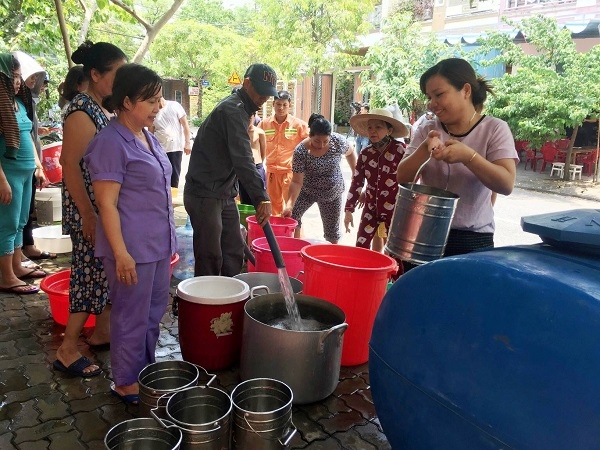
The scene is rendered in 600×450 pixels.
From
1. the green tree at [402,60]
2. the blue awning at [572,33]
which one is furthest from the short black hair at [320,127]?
the blue awning at [572,33]

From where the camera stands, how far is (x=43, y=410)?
2557mm

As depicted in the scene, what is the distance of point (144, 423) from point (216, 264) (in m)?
1.74

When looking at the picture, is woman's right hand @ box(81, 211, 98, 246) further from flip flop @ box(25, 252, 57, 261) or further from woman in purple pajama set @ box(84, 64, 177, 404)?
flip flop @ box(25, 252, 57, 261)

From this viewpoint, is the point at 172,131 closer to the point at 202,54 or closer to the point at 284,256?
the point at 284,256

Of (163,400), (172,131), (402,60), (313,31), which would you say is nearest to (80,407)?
(163,400)

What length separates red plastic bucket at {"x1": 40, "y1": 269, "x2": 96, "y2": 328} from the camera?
331cm

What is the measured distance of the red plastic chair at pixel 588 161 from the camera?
13624mm

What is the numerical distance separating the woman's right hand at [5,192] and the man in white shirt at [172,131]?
3.43 meters

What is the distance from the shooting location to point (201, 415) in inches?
88.3

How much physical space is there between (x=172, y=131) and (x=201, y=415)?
5.41 meters

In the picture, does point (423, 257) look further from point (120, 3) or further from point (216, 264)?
point (120, 3)

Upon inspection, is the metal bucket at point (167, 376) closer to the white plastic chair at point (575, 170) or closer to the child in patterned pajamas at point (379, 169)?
the child in patterned pajamas at point (379, 169)

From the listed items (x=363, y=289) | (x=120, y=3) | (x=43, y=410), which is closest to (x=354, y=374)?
(x=363, y=289)

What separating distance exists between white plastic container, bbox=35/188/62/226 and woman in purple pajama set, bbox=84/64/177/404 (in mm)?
3999
